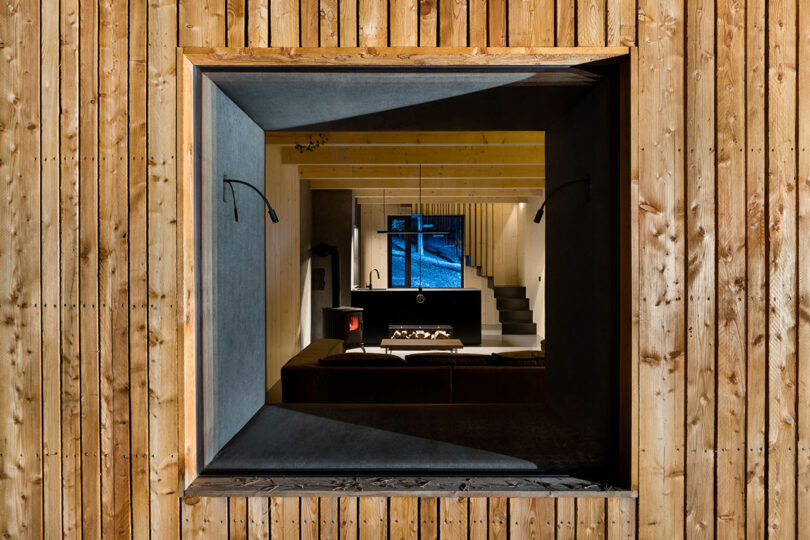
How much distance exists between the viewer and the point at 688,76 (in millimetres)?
1871

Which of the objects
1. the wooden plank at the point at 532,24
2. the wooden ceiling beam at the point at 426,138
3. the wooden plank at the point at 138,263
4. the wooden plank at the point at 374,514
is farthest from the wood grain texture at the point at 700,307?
the wooden ceiling beam at the point at 426,138

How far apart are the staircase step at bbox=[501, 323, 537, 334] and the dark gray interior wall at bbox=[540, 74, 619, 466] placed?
8830mm

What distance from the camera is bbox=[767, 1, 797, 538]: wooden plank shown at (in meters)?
1.87

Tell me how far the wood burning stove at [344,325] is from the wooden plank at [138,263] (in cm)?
778

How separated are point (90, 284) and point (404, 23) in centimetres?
165

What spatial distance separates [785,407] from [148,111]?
280cm

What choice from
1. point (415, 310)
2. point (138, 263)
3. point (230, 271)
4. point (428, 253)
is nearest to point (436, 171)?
point (415, 310)

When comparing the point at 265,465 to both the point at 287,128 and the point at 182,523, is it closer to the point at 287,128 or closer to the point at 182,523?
the point at 182,523

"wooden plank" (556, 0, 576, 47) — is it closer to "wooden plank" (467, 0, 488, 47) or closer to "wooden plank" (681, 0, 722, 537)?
"wooden plank" (467, 0, 488, 47)

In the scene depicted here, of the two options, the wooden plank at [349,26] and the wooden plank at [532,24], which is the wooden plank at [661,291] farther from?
the wooden plank at [349,26]

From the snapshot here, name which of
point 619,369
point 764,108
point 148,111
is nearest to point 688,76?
point 764,108

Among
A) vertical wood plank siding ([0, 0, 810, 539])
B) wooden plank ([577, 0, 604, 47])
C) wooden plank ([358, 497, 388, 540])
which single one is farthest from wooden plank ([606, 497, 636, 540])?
wooden plank ([577, 0, 604, 47])

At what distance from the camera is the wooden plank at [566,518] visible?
1.89 m

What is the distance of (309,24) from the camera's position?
1.91 m
